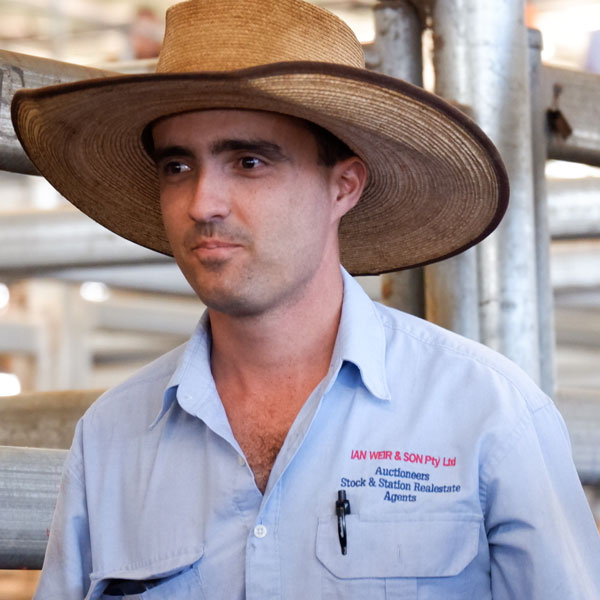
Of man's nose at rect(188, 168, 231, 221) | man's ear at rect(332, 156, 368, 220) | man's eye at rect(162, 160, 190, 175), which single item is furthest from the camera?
man's ear at rect(332, 156, 368, 220)

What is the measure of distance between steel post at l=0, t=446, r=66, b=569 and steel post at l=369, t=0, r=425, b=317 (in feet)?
2.84

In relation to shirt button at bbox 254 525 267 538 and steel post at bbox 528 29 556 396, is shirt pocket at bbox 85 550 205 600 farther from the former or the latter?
steel post at bbox 528 29 556 396

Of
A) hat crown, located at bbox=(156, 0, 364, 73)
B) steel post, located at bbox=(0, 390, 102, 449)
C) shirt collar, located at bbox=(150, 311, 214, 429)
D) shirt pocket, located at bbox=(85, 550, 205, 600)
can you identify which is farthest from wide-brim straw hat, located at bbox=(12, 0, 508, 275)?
shirt pocket, located at bbox=(85, 550, 205, 600)

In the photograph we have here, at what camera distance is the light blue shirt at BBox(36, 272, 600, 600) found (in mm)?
1744

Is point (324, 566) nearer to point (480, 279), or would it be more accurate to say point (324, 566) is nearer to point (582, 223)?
point (480, 279)

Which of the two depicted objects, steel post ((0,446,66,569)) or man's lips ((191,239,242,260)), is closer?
man's lips ((191,239,242,260))

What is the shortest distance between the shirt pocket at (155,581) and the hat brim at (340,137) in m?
0.69

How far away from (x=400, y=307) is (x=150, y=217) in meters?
0.59

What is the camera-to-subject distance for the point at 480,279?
2.44 metres

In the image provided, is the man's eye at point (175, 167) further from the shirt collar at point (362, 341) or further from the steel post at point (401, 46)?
the steel post at point (401, 46)

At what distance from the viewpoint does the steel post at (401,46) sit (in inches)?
99.3

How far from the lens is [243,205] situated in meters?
1.84

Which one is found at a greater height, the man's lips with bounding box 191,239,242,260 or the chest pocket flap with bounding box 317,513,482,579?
the man's lips with bounding box 191,239,242,260

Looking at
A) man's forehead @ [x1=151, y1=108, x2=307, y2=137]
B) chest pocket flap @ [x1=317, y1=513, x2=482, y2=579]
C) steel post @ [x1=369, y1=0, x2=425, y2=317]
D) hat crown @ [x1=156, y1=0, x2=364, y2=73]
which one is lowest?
chest pocket flap @ [x1=317, y1=513, x2=482, y2=579]
